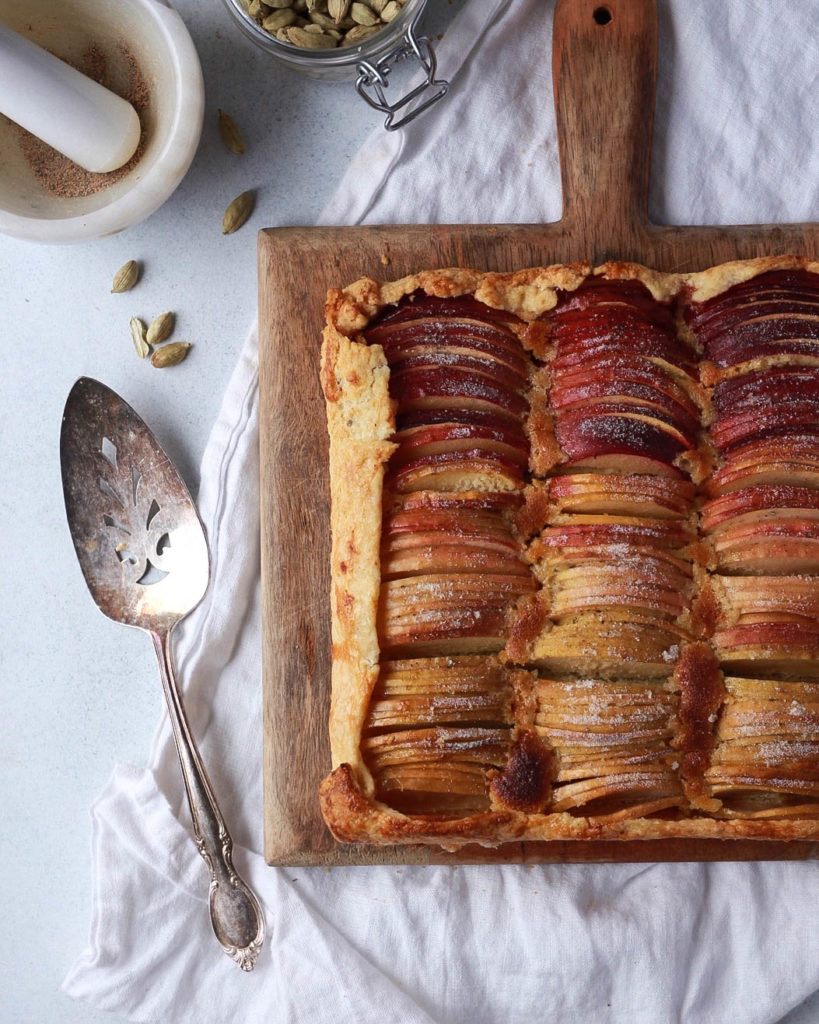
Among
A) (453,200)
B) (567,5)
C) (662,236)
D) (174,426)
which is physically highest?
(567,5)

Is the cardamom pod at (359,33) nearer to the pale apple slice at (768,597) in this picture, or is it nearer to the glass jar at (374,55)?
the glass jar at (374,55)

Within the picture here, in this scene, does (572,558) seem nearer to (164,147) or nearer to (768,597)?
(768,597)

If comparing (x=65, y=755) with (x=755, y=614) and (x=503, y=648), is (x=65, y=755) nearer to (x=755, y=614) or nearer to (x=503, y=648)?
(x=503, y=648)

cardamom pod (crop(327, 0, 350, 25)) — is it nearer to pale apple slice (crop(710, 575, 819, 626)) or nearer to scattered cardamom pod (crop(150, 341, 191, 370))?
scattered cardamom pod (crop(150, 341, 191, 370))

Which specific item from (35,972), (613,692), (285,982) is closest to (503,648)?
(613,692)

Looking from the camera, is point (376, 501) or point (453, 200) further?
point (453, 200)

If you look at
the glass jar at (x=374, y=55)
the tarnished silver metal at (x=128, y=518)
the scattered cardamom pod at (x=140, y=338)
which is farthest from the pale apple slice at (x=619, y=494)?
the scattered cardamom pod at (x=140, y=338)
